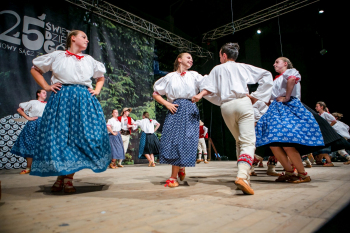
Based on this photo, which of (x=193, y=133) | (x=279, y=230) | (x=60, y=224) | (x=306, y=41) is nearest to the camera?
(x=279, y=230)

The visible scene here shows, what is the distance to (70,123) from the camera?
6.38ft

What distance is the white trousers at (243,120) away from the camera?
5.99ft

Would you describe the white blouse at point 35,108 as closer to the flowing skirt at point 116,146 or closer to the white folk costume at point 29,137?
the white folk costume at point 29,137

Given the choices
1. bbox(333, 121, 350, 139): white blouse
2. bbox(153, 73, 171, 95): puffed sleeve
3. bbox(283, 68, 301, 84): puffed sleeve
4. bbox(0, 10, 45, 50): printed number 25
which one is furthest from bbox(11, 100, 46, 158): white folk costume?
bbox(333, 121, 350, 139): white blouse

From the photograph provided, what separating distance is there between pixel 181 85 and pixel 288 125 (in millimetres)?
1184

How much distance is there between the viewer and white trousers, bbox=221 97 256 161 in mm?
1825

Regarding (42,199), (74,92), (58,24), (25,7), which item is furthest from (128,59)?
(42,199)

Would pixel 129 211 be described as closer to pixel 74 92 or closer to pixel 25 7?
pixel 74 92

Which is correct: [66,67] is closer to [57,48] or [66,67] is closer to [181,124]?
[181,124]

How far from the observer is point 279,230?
0.90m

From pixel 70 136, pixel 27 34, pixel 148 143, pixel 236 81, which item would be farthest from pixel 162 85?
pixel 27 34

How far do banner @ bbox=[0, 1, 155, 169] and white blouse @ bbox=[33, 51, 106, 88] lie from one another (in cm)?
399

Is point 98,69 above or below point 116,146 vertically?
above

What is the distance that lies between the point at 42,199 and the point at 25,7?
5.75 m
